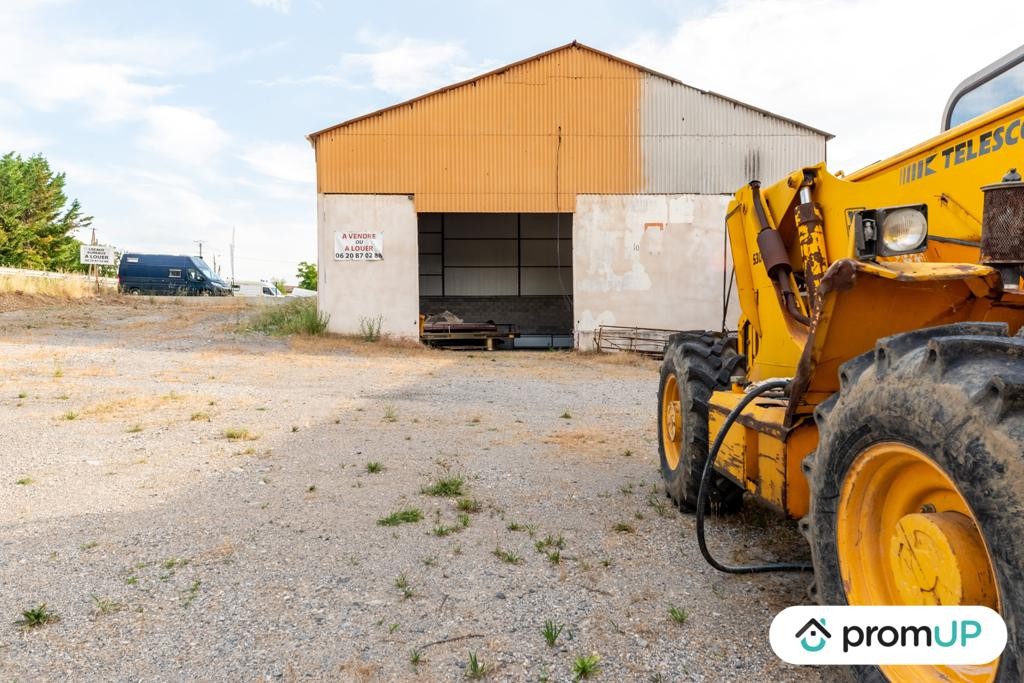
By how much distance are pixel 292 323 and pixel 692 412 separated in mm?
17360

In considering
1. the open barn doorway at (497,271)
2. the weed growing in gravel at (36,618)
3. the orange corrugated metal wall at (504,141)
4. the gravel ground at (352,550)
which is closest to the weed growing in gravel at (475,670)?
the gravel ground at (352,550)

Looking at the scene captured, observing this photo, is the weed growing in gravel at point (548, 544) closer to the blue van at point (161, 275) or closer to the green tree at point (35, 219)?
the blue van at point (161, 275)

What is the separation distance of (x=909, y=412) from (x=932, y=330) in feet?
1.30

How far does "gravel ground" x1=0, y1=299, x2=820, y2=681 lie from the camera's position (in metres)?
3.10

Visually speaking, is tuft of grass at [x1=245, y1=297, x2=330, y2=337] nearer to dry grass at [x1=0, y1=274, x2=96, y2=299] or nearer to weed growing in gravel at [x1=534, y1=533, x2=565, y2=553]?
dry grass at [x1=0, y1=274, x2=96, y2=299]

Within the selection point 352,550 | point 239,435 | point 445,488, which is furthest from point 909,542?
point 239,435

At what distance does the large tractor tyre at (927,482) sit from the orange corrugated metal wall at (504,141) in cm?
1732

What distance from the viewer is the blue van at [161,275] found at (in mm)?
39906

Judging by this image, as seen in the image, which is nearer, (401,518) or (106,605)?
(106,605)

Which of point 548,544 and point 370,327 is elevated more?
point 370,327

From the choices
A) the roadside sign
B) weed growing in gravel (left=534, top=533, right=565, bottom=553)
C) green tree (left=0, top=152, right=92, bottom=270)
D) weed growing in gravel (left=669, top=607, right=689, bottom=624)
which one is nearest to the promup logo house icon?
weed growing in gravel (left=669, top=607, right=689, bottom=624)

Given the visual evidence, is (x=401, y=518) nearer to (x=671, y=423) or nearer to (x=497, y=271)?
(x=671, y=423)

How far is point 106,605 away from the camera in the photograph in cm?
354

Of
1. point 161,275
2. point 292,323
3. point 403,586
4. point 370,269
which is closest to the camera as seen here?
point 403,586
